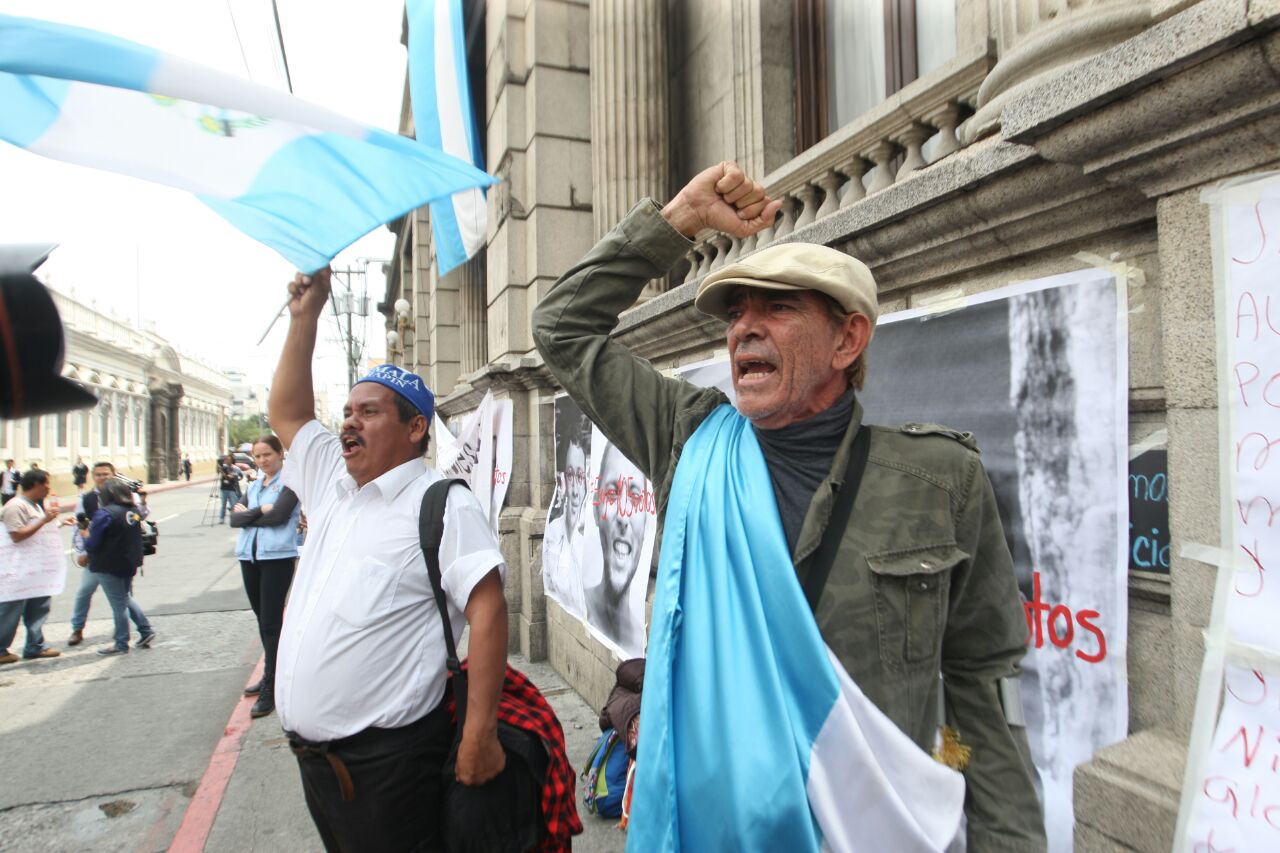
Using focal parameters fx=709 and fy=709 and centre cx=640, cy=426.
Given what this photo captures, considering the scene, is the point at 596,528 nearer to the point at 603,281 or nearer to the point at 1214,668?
the point at 603,281

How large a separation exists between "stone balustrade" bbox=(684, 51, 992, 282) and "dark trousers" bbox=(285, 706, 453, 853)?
7.19 ft

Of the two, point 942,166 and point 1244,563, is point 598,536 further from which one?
point 1244,563

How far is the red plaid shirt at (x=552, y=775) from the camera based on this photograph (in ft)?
7.87

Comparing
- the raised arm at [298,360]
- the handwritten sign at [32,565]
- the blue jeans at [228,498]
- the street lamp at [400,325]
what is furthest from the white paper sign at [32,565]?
the blue jeans at [228,498]

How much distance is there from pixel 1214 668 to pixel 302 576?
2.65 metres

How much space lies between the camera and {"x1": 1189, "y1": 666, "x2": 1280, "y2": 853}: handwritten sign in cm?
146

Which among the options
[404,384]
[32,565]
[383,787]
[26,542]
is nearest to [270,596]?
[32,565]

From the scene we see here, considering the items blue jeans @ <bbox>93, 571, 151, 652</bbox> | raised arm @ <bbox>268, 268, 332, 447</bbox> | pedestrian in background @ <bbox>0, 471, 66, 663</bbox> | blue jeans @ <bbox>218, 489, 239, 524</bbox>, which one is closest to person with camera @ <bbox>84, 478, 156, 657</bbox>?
blue jeans @ <bbox>93, 571, 151, 652</bbox>

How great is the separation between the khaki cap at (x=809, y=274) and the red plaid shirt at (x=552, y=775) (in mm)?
1648

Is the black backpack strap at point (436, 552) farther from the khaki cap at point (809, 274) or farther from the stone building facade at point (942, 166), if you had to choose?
the stone building facade at point (942, 166)

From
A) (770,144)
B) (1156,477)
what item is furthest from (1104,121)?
(770,144)

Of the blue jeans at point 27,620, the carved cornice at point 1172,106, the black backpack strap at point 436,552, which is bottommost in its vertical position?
the blue jeans at point 27,620

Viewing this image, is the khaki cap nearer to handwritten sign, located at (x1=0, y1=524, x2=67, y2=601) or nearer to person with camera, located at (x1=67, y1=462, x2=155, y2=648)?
person with camera, located at (x1=67, y1=462, x2=155, y2=648)

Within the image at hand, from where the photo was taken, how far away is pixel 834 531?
58.2 inches
